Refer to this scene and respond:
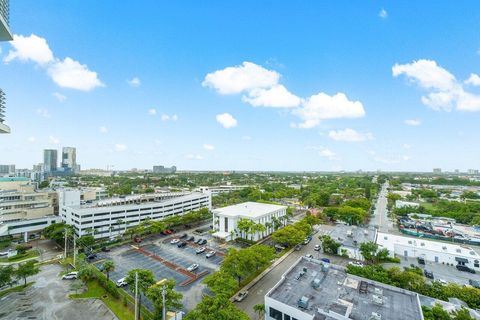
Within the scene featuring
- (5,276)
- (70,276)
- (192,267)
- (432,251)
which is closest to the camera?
(5,276)

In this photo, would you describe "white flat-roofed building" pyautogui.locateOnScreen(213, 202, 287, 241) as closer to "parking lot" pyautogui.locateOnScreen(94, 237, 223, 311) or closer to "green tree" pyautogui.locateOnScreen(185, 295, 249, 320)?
"parking lot" pyautogui.locateOnScreen(94, 237, 223, 311)

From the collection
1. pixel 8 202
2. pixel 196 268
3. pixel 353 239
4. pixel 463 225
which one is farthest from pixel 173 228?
pixel 463 225

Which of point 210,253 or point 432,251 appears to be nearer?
point 210,253

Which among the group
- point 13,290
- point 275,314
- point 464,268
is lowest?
point 464,268

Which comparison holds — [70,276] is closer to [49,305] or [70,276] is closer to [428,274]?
[49,305]

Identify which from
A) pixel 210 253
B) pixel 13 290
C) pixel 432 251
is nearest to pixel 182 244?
pixel 210 253

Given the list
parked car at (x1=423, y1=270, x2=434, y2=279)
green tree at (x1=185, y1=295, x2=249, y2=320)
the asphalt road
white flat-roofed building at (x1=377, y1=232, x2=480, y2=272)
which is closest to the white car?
green tree at (x1=185, y1=295, x2=249, y2=320)

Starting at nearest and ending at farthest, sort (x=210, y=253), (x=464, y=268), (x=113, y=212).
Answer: (x=464, y=268)
(x=210, y=253)
(x=113, y=212)
